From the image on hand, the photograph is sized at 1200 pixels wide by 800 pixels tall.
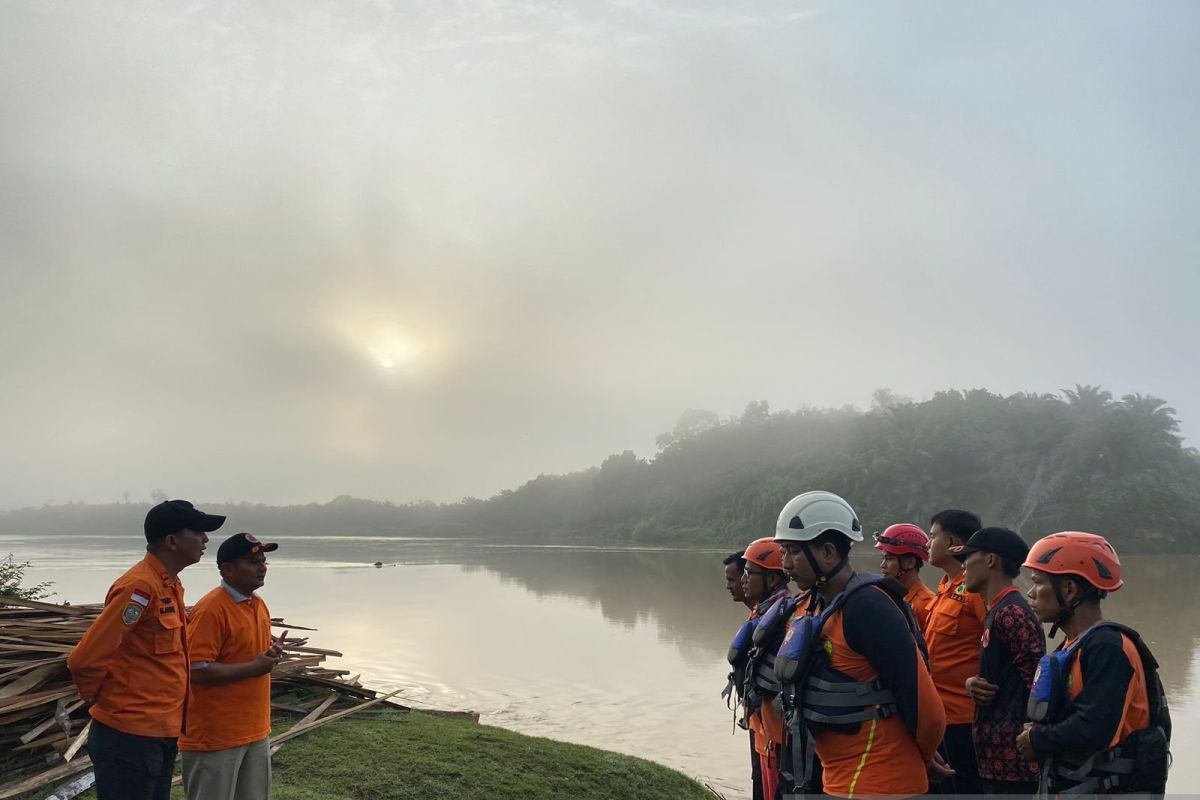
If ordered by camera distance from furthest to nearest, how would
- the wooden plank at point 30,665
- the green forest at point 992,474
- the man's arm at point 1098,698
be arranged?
the green forest at point 992,474 → the wooden plank at point 30,665 → the man's arm at point 1098,698

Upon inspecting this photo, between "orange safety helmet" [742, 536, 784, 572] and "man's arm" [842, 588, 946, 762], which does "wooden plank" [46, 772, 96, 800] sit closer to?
"orange safety helmet" [742, 536, 784, 572]

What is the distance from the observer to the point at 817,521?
10.8ft

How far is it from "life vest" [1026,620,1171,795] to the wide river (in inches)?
208

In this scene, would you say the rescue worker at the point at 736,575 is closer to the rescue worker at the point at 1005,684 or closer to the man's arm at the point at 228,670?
the rescue worker at the point at 1005,684

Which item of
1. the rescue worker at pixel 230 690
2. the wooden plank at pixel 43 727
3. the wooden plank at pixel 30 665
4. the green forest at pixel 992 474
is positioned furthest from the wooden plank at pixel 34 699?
the green forest at pixel 992 474

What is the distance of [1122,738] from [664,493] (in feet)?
260

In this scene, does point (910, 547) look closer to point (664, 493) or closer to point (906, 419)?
point (906, 419)

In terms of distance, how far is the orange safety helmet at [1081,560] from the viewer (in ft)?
10.9

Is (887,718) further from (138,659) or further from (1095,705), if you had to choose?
(138,659)

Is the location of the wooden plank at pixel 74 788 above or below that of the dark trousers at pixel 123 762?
below

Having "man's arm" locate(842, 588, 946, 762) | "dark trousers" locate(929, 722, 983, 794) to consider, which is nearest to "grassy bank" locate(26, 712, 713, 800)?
"dark trousers" locate(929, 722, 983, 794)

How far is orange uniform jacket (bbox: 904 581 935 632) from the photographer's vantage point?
490 cm

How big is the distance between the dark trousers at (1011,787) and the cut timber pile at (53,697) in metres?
5.37

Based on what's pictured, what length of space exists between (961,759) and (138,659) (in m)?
4.24
